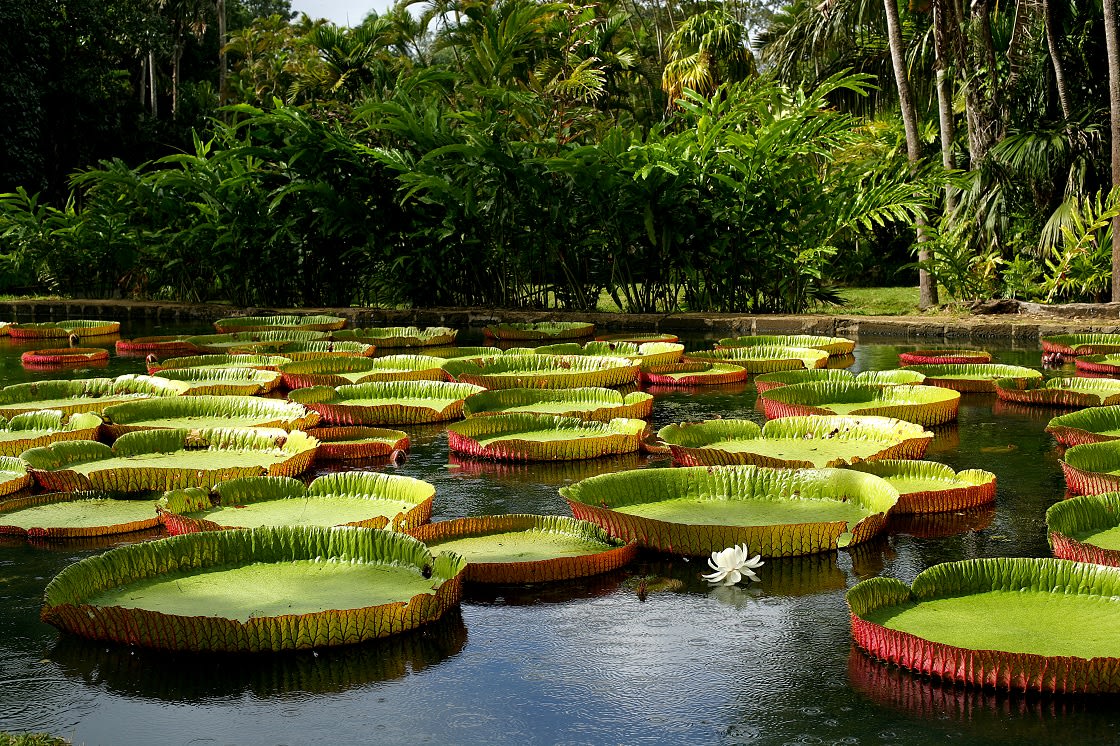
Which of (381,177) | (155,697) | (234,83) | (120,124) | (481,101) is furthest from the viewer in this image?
(234,83)

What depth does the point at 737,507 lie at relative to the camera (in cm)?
302

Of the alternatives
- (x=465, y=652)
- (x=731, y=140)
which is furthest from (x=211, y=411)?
(x=731, y=140)

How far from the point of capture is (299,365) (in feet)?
19.5

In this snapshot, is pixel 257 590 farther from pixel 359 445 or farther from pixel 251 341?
pixel 251 341

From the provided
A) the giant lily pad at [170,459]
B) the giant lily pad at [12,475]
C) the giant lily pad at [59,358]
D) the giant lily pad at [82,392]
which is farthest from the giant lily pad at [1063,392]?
the giant lily pad at [59,358]

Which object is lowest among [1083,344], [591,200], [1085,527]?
[1085,527]

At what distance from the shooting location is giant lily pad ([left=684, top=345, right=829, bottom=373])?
6195mm

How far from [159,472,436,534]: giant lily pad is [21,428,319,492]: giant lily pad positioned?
28 centimetres

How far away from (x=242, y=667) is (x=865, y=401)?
3.27 meters

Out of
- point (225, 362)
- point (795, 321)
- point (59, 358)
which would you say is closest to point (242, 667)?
point (225, 362)

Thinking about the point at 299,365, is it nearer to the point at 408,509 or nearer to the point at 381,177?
the point at 408,509

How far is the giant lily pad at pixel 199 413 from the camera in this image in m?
4.34

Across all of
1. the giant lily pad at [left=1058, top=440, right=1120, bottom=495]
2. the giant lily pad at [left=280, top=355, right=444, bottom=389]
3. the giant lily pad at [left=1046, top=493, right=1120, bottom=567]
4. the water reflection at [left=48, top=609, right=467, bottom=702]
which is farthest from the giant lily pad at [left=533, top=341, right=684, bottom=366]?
the water reflection at [left=48, top=609, right=467, bottom=702]

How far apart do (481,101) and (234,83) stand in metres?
12.5
